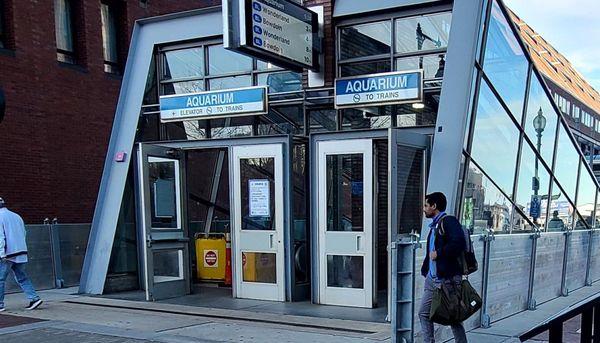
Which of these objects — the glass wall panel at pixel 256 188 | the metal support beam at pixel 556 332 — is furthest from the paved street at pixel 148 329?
the metal support beam at pixel 556 332

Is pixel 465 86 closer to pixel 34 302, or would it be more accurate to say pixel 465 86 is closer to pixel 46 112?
pixel 34 302

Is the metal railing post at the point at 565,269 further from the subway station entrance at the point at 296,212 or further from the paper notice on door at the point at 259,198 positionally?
the paper notice on door at the point at 259,198

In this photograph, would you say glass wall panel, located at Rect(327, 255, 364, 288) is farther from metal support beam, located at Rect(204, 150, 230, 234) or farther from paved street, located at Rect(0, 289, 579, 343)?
metal support beam, located at Rect(204, 150, 230, 234)

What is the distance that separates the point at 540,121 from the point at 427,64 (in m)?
3.15

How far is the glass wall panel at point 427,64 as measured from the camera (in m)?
7.88

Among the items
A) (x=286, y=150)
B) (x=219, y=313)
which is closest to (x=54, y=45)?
(x=286, y=150)

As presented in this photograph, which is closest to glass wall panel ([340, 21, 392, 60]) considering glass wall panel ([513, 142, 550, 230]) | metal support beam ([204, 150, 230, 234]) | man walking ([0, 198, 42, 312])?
glass wall panel ([513, 142, 550, 230])

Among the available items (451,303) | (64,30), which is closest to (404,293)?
(451,303)

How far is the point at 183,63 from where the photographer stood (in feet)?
32.6

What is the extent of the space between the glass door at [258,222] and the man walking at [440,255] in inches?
139

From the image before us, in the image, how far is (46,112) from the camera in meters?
12.8

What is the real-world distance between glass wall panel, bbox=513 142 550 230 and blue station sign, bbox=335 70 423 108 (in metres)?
2.63

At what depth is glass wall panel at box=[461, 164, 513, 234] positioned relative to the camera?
7383 mm

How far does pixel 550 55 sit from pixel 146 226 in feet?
197
